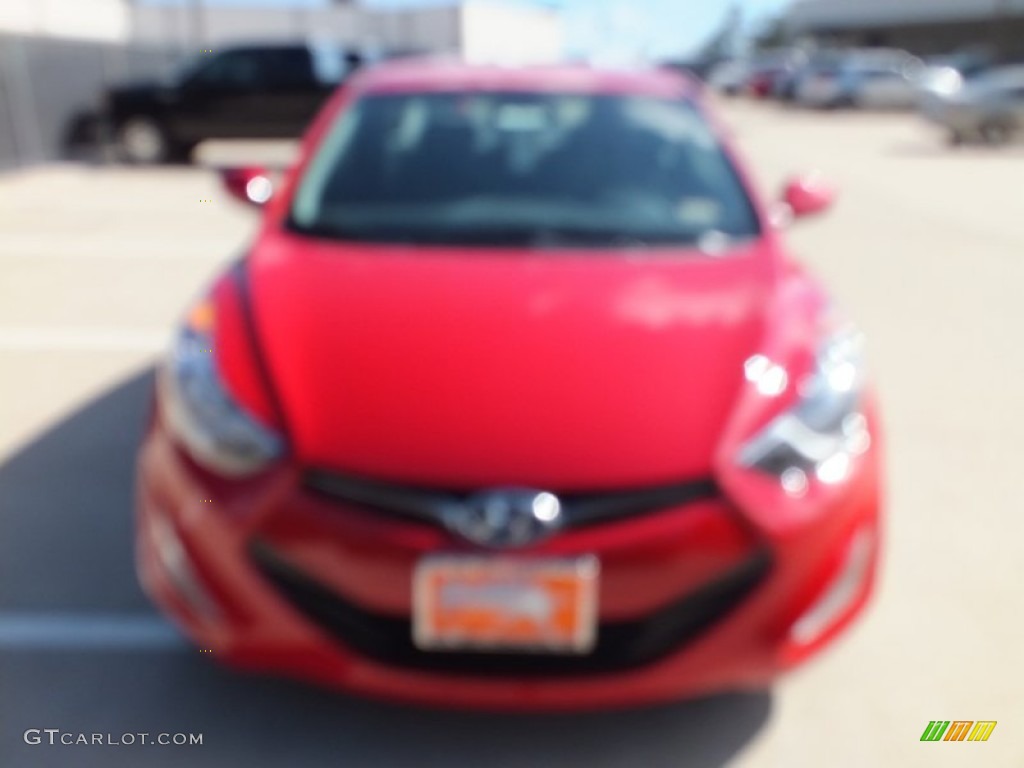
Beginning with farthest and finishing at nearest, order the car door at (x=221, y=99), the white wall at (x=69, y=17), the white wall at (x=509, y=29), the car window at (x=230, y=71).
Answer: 1. the white wall at (x=509, y=29)
2. the white wall at (x=69, y=17)
3. the car window at (x=230, y=71)
4. the car door at (x=221, y=99)

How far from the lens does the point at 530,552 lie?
203cm

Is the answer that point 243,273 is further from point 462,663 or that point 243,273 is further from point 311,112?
point 311,112

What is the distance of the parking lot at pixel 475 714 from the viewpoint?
8.05 feet

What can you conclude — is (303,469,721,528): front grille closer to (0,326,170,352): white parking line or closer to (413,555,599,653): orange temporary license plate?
(413,555,599,653): orange temporary license plate

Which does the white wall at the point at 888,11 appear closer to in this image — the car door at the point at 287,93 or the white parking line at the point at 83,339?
the car door at the point at 287,93

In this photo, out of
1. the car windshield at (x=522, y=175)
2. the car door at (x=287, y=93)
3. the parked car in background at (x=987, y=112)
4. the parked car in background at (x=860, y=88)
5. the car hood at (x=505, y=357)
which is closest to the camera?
the car hood at (x=505, y=357)

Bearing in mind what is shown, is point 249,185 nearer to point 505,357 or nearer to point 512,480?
point 505,357

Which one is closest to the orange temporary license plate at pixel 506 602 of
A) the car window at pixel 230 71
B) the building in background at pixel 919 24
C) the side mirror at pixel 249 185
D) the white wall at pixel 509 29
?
the side mirror at pixel 249 185

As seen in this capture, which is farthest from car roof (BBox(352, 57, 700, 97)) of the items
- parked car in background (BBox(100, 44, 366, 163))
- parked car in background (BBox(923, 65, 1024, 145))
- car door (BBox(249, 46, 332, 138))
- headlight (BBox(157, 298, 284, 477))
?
parked car in background (BBox(923, 65, 1024, 145))

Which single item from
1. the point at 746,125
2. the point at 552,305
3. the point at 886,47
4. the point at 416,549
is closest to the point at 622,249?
the point at 552,305

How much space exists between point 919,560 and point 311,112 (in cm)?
1304

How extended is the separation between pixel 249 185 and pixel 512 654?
2.52m

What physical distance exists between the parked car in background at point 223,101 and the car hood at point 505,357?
12233 mm

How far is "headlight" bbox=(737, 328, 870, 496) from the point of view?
7.27 feet
